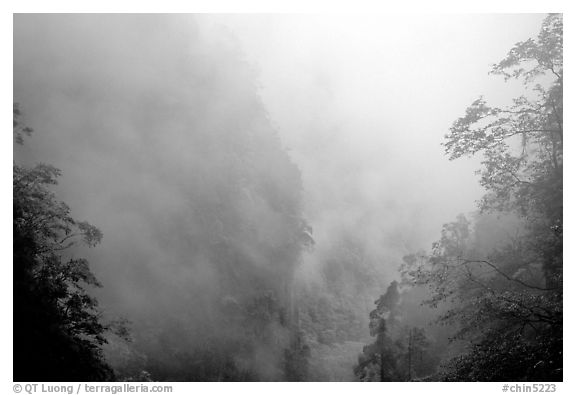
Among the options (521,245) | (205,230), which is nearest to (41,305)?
(521,245)

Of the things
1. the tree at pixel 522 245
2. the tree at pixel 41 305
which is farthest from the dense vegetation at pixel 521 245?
the tree at pixel 41 305

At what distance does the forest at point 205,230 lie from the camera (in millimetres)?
9023

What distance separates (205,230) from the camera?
27516 mm

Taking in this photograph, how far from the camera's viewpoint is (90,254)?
23453 mm

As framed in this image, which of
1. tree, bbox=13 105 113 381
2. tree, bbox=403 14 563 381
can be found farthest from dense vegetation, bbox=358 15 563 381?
tree, bbox=13 105 113 381

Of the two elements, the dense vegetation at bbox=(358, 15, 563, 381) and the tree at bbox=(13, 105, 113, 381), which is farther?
the dense vegetation at bbox=(358, 15, 563, 381)

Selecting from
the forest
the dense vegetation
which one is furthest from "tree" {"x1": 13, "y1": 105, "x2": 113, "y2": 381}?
the dense vegetation

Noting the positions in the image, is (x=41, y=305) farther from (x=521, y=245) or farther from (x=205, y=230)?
(x=205, y=230)

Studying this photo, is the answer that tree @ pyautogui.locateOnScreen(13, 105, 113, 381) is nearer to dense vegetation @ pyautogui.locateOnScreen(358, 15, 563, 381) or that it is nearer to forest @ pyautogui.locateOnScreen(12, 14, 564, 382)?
forest @ pyautogui.locateOnScreen(12, 14, 564, 382)

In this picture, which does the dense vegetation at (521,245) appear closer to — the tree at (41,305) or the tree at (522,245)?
the tree at (522,245)

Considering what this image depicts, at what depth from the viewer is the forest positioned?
9023 mm

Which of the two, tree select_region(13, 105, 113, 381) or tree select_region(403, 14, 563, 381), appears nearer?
tree select_region(13, 105, 113, 381)

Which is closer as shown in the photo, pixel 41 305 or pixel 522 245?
pixel 41 305
